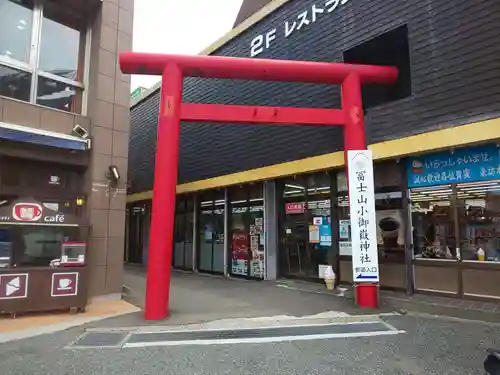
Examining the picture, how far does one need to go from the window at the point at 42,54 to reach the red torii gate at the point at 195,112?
6.26 ft

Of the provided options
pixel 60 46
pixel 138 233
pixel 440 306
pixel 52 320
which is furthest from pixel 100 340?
pixel 138 233

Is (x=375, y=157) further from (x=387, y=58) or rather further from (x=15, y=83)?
(x=15, y=83)

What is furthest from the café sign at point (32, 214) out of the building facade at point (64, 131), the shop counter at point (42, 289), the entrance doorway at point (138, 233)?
the entrance doorway at point (138, 233)

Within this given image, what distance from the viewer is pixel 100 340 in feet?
18.8

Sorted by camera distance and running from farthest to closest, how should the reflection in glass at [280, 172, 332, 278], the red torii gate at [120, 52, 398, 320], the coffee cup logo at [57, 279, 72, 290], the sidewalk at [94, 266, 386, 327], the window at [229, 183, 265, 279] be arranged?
the window at [229, 183, 265, 279]
the reflection in glass at [280, 172, 332, 278]
the coffee cup logo at [57, 279, 72, 290]
the sidewalk at [94, 266, 386, 327]
the red torii gate at [120, 52, 398, 320]

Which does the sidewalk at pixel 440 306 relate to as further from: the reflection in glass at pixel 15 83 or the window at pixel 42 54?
the reflection in glass at pixel 15 83

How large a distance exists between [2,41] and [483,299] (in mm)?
10144

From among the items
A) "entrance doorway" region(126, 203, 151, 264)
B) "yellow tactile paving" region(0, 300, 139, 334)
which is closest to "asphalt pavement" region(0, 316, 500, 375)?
"yellow tactile paving" region(0, 300, 139, 334)

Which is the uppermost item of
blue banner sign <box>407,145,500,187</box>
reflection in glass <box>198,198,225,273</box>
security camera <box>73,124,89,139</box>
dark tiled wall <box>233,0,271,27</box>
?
dark tiled wall <box>233,0,271,27</box>

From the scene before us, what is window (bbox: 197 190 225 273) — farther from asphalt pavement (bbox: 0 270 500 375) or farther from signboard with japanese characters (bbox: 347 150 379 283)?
signboard with japanese characters (bbox: 347 150 379 283)

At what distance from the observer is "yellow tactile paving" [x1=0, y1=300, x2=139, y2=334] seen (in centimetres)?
651

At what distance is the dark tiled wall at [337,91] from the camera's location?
23.5ft

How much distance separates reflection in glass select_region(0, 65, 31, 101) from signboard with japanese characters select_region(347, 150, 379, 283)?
6.44 m

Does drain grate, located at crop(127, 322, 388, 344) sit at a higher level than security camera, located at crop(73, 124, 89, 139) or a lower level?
lower
